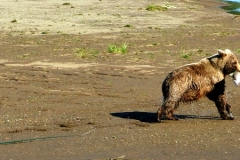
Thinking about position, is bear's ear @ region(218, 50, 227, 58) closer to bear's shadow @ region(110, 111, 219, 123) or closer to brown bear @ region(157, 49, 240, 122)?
brown bear @ region(157, 49, 240, 122)

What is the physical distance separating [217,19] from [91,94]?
952 inches

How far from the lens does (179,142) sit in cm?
979

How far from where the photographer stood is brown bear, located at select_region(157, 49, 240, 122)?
10859 mm

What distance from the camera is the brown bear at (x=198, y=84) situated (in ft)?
35.6

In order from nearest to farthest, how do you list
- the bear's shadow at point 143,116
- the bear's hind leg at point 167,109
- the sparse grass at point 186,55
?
the bear's hind leg at point 167,109 → the bear's shadow at point 143,116 → the sparse grass at point 186,55

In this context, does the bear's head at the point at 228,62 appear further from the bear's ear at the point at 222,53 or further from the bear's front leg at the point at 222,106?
the bear's front leg at the point at 222,106

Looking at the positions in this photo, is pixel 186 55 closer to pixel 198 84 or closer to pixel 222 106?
pixel 222 106

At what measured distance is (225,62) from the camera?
11305 millimetres

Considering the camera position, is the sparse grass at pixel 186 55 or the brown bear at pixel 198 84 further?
the sparse grass at pixel 186 55

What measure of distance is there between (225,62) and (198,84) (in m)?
0.66

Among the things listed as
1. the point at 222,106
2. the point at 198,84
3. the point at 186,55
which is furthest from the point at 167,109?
the point at 186,55

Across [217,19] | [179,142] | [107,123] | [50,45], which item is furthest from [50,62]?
[217,19]

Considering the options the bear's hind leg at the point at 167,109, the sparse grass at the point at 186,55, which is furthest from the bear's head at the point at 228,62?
the sparse grass at the point at 186,55

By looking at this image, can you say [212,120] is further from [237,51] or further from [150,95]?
[237,51]
